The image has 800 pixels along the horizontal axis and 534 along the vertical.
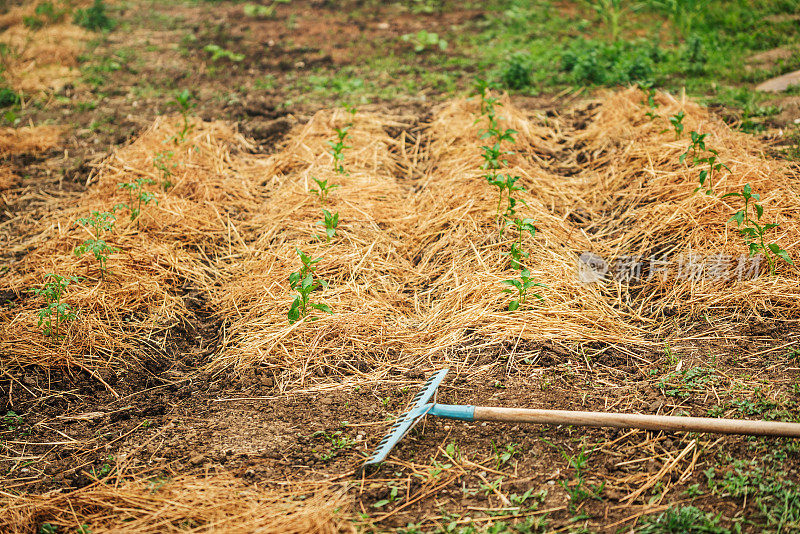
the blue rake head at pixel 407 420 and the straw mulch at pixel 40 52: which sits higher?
the straw mulch at pixel 40 52

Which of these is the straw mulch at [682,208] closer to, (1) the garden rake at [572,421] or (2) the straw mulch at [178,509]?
(1) the garden rake at [572,421]

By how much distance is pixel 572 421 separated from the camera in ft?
7.09

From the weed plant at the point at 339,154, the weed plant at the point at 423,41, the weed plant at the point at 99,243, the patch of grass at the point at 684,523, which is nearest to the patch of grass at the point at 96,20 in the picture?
the weed plant at the point at 423,41

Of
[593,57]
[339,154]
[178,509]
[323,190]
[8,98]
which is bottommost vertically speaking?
[178,509]

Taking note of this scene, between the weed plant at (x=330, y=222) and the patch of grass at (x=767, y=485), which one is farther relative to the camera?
the weed plant at (x=330, y=222)

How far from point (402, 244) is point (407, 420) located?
4.96 ft

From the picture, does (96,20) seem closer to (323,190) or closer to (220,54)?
(220,54)

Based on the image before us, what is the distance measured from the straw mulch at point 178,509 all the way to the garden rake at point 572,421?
0.97 ft

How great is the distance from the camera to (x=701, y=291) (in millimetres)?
2961

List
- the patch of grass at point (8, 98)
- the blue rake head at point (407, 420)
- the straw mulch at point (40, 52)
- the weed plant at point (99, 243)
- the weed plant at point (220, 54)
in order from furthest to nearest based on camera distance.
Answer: the weed plant at point (220, 54) → the straw mulch at point (40, 52) → the patch of grass at point (8, 98) → the weed plant at point (99, 243) → the blue rake head at point (407, 420)

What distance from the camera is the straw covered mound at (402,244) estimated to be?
285 centimetres

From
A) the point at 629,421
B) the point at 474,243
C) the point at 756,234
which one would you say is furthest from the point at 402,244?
the point at 756,234

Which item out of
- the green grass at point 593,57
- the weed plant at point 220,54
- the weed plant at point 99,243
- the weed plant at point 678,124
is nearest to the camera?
the weed plant at point 99,243

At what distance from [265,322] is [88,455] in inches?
39.3
